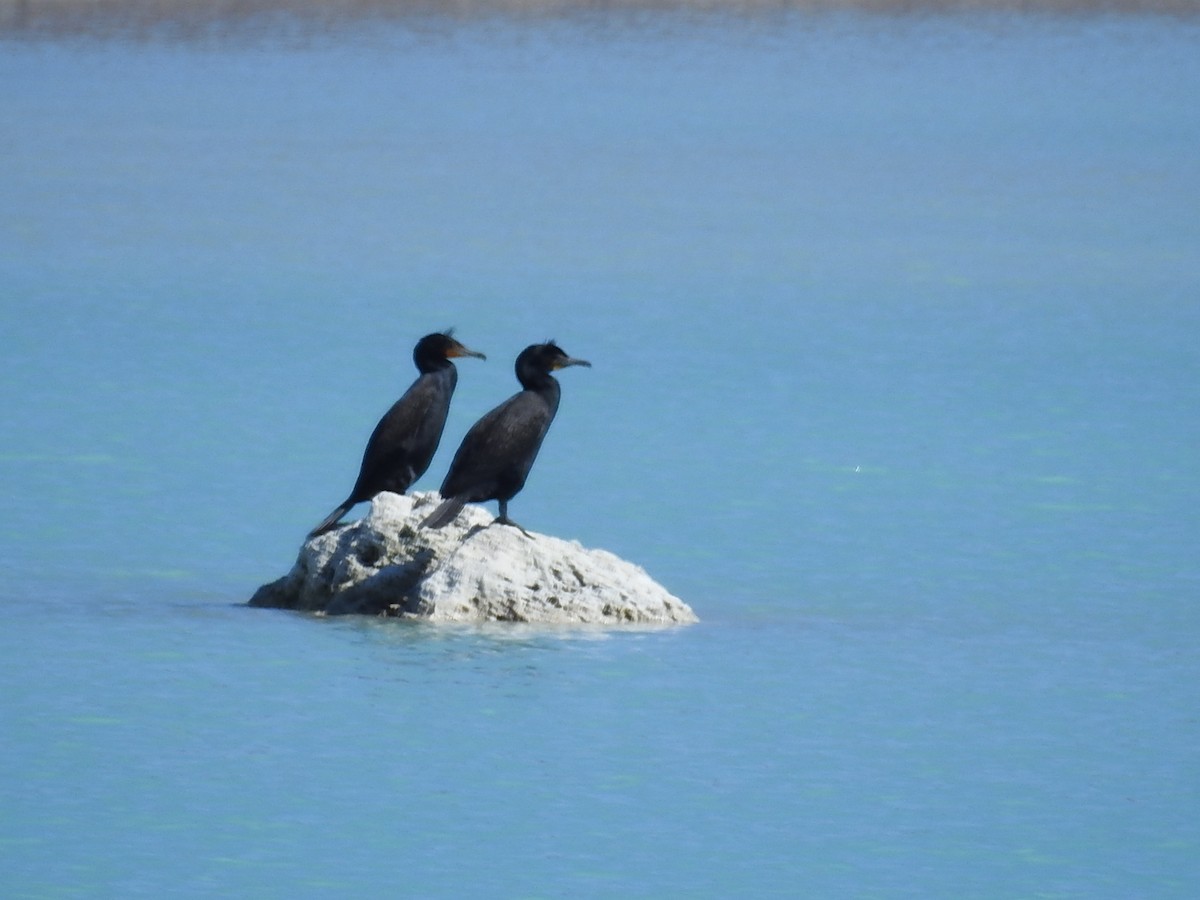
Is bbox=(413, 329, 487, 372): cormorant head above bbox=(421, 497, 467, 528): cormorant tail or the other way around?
above

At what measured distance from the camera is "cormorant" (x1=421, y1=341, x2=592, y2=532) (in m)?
10.0

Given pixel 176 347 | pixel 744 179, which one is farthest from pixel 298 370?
pixel 744 179

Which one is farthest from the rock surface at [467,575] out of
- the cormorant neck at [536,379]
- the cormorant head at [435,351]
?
the cormorant head at [435,351]

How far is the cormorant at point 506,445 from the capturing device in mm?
10000

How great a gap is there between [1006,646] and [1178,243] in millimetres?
14953

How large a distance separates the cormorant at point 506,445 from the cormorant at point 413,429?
0.28 meters

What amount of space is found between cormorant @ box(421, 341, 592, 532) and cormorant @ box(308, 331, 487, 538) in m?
0.28

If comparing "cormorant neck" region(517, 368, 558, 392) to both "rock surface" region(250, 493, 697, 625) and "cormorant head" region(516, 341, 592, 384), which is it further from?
"rock surface" region(250, 493, 697, 625)

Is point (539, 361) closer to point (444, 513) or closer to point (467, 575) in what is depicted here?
point (444, 513)

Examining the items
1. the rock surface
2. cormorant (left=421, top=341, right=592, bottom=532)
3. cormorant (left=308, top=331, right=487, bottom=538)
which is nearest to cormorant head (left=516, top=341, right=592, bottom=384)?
cormorant (left=421, top=341, right=592, bottom=532)

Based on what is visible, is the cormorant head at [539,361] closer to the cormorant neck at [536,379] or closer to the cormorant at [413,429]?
the cormorant neck at [536,379]

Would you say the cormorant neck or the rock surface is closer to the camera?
the rock surface

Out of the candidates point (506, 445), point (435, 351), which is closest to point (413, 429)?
point (435, 351)

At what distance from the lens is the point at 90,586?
11266 millimetres
